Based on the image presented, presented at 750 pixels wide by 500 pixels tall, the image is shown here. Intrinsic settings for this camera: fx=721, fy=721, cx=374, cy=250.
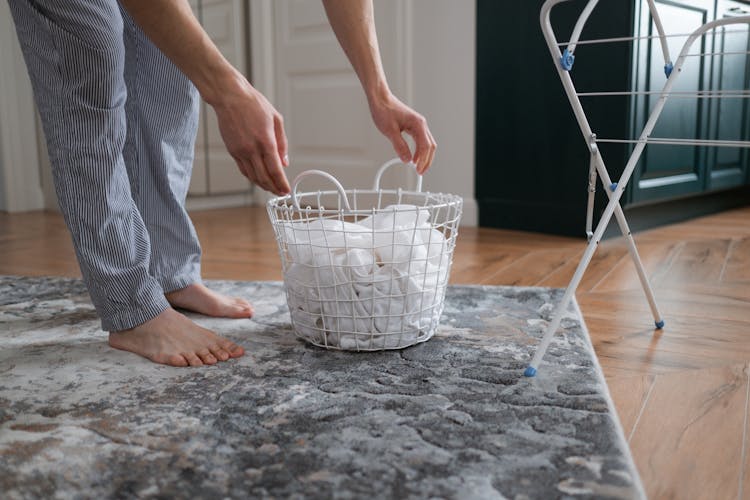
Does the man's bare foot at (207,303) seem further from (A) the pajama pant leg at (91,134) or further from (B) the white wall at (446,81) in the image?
(B) the white wall at (446,81)

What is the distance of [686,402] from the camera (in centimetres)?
90

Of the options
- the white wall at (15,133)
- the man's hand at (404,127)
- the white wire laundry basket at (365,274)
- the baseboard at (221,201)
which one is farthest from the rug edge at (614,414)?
the white wall at (15,133)

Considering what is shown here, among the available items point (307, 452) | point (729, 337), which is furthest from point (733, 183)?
point (307, 452)

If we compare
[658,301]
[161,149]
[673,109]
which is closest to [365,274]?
[161,149]

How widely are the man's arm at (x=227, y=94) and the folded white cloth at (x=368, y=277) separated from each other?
21 centimetres

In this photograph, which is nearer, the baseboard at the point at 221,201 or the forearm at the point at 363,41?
the forearm at the point at 363,41

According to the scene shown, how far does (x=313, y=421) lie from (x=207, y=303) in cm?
54

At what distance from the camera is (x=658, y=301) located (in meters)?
1.41

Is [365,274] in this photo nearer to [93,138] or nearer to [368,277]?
[368,277]

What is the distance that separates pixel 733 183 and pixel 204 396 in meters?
2.28

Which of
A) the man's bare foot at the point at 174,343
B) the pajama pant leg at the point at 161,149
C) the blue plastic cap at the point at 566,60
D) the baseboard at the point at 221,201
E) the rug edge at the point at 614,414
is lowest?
the rug edge at the point at 614,414

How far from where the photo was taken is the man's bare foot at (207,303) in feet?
4.24

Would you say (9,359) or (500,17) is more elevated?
(500,17)

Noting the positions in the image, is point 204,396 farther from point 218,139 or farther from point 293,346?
point 218,139
